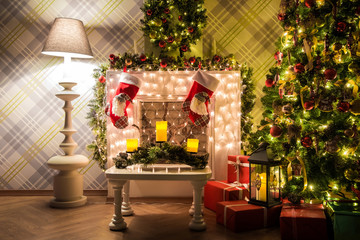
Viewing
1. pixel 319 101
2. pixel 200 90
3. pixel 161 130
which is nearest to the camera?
pixel 319 101

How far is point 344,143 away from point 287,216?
0.72 m

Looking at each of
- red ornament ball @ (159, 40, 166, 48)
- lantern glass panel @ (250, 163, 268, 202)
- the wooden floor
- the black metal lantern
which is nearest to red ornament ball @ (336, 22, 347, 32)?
the black metal lantern

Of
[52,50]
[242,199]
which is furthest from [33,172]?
[242,199]

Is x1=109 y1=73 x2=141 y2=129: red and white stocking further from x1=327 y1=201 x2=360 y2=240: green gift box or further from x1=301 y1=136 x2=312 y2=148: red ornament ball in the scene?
x1=327 y1=201 x2=360 y2=240: green gift box

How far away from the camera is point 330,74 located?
2.44 m

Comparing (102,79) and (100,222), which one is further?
(102,79)

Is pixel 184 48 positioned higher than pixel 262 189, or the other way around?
pixel 184 48

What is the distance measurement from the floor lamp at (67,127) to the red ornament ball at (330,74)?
247cm

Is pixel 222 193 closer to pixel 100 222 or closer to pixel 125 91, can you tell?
pixel 100 222

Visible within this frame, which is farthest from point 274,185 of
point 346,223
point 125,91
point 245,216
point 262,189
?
point 125,91

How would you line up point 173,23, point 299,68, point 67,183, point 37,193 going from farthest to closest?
point 37,193 < point 173,23 < point 67,183 < point 299,68

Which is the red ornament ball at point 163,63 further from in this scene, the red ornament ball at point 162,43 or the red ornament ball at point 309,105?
the red ornament ball at point 309,105

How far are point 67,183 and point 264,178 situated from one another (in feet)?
6.72

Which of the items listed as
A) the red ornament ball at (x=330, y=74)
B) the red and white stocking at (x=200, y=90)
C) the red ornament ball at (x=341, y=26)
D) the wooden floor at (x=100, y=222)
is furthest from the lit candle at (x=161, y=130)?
the red ornament ball at (x=341, y=26)
